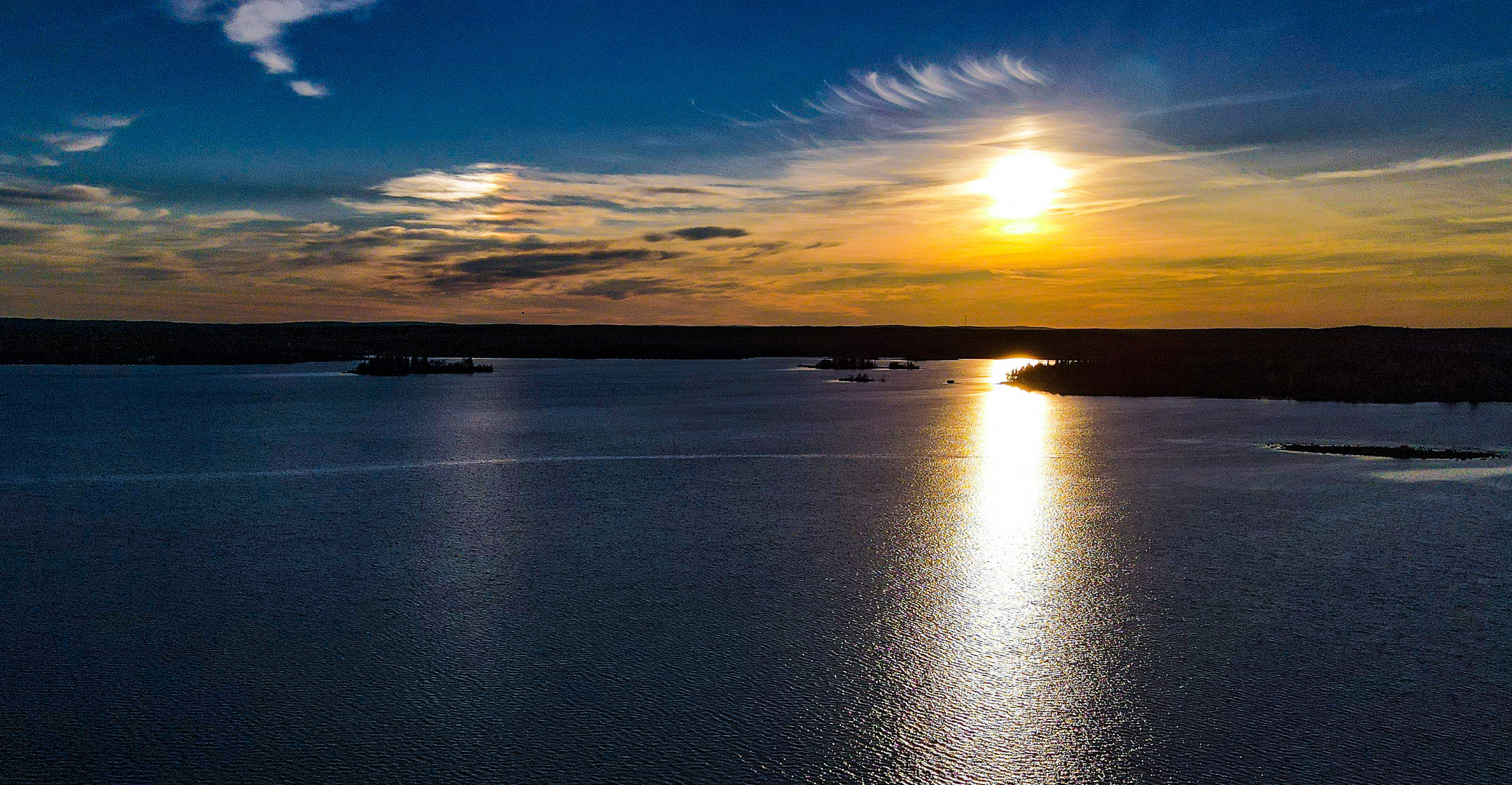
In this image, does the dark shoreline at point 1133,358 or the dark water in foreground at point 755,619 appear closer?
the dark water in foreground at point 755,619

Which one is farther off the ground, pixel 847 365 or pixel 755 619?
pixel 847 365

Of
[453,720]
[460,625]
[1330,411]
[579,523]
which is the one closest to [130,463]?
[579,523]

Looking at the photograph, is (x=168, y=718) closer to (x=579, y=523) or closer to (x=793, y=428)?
(x=579, y=523)

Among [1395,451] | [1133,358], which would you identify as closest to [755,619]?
[1395,451]

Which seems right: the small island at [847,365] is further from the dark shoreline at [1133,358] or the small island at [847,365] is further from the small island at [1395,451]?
the small island at [1395,451]

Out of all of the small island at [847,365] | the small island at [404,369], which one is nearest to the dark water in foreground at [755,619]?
the small island at [404,369]

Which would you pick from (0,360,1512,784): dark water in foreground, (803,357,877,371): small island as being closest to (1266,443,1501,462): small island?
(0,360,1512,784): dark water in foreground

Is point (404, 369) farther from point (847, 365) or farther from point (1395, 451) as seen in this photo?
point (1395, 451)
